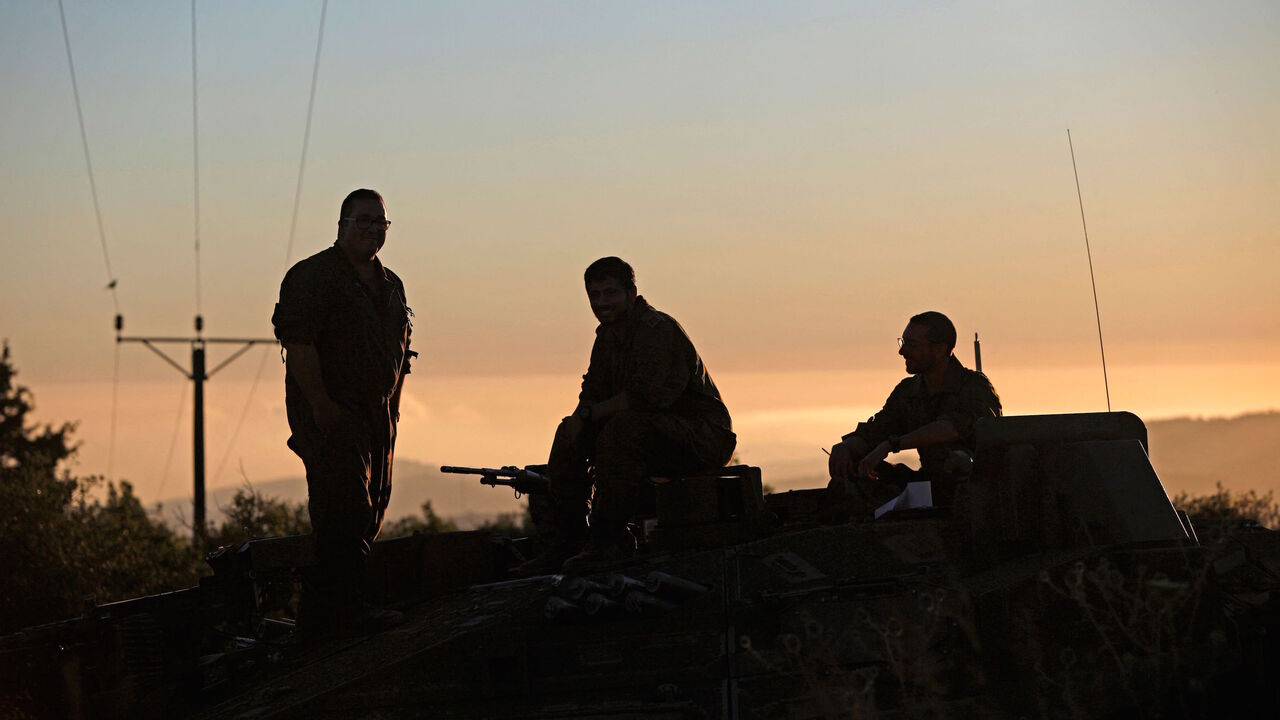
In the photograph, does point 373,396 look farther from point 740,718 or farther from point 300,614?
point 740,718

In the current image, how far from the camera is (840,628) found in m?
6.57

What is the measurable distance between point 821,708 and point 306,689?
7.27ft

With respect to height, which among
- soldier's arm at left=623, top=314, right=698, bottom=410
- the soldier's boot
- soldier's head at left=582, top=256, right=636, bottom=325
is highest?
soldier's head at left=582, top=256, right=636, bottom=325

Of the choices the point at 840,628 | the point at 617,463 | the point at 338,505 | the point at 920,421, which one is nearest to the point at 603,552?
the point at 617,463

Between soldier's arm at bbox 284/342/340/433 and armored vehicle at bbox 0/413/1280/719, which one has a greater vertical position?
soldier's arm at bbox 284/342/340/433

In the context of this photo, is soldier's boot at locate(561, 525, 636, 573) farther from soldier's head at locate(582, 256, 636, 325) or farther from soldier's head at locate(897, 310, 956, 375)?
soldier's head at locate(897, 310, 956, 375)

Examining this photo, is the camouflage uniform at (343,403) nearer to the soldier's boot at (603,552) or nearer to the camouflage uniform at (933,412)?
the soldier's boot at (603,552)

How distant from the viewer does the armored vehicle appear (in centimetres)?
636

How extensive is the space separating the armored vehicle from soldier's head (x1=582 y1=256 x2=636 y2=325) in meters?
1.17

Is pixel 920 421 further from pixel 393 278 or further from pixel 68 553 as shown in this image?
pixel 68 553

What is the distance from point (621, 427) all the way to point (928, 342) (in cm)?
221

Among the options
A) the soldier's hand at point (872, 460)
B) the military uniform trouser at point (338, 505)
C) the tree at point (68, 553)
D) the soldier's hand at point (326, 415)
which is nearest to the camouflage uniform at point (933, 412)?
the soldier's hand at point (872, 460)

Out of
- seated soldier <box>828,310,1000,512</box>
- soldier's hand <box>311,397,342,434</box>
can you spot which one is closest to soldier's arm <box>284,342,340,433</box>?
soldier's hand <box>311,397,342,434</box>

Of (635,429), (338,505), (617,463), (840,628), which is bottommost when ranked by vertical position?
(840,628)
